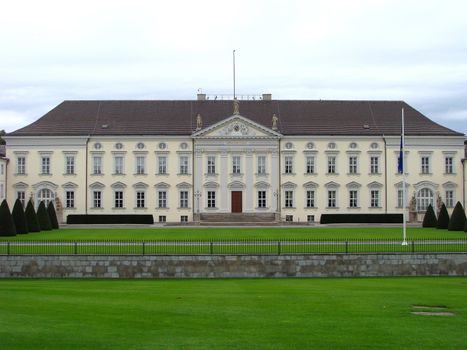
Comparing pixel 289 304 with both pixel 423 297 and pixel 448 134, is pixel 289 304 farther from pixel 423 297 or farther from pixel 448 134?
pixel 448 134

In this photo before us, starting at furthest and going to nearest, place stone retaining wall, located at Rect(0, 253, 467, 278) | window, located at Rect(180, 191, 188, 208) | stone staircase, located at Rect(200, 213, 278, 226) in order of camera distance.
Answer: window, located at Rect(180, 191, 188, 208)
stone staircase, located at Rect(200, 213, 278, 226)
stone retaining wall, located at Rect(0, 253, 467, 278)

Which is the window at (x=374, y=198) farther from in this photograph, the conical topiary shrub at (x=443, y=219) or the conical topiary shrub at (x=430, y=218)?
the conical topiary shrub at (x=443, y=219)

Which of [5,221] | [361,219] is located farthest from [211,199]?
[5,221]

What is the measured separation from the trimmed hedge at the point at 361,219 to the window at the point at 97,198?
19358mm

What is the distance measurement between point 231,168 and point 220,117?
5096 millimetres

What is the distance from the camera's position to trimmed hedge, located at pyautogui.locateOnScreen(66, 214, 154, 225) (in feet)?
202

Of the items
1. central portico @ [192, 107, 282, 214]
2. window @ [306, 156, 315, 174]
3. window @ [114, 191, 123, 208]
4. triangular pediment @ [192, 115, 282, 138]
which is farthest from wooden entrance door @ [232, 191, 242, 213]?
window @ [114, 191, 123, 208]

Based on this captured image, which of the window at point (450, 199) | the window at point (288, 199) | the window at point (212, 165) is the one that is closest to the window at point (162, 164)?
the window at point (212, 165)

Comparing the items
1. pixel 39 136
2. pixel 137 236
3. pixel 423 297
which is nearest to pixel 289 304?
pixel 423 297

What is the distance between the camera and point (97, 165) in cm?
6544

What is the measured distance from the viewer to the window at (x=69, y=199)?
65.1 meters

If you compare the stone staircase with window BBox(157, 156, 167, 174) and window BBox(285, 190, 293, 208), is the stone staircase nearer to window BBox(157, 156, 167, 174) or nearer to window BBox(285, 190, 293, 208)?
window BBox(285, 190, 293, 208)

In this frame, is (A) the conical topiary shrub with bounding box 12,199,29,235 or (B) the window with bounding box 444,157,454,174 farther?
(B) the window with bounding box 444,157,454,174

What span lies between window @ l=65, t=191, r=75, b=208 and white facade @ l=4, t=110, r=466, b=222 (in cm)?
9
